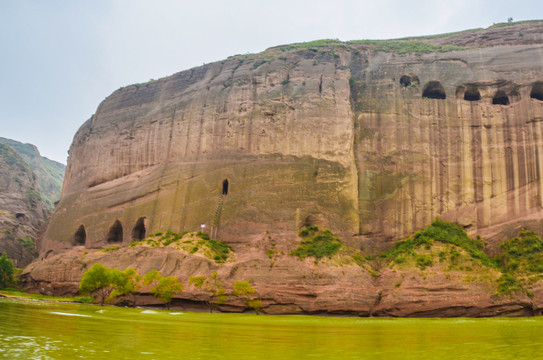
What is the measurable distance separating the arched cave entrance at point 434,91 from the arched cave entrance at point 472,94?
2047 millimetres

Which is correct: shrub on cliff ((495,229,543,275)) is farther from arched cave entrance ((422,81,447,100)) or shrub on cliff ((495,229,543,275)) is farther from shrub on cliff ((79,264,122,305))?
shrub on cliff ((79,264,122,305))

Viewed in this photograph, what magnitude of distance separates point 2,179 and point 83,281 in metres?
51.2

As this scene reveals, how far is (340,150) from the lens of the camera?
46031mm

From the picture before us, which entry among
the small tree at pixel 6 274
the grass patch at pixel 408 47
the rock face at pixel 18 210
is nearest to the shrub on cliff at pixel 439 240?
the grass patch at pixel 408 47

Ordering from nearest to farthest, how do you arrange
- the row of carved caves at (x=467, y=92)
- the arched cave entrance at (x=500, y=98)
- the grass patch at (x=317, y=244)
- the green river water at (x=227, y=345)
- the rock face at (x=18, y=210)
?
1. the green river water at (x=227, y=345)
2. the grass patch at (x=317, y=244)
3. the row of carved caves at (x=467, y=92)
4. the arched cave entrance at (x=500, y=98)
5. the rock face at (x=18, y=210)

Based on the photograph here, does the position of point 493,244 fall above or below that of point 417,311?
above

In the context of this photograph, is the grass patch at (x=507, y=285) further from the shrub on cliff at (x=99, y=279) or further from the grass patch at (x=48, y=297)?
the grass patch at (x=48, y=297)

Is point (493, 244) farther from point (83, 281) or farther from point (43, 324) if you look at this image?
point (43, 324)

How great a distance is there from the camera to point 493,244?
4178 centimetres

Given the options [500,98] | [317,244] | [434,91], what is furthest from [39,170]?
[500,98]

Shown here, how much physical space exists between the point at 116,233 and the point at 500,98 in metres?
40.1

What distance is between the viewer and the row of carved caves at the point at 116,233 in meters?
50.6

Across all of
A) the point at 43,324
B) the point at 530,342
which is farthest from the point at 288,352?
the point at 43,324

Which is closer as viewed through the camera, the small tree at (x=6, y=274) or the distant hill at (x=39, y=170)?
the small tree at (x=6, y=274)
